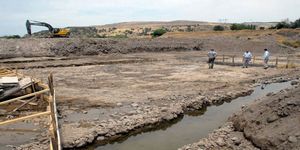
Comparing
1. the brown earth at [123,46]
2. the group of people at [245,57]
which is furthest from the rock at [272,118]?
the brown earth at [123,46]

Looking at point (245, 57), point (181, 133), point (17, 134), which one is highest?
point (245, 57)

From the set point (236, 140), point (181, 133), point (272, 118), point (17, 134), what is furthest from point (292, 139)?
point (17, 134)

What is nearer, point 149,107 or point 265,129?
point 265,129

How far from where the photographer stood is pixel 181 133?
11.2 meters


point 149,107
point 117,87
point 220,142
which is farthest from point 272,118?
point 117,87

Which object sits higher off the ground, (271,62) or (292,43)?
(292,43)

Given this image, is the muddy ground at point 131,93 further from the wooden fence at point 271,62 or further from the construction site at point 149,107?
the wooden fence at point 271,62

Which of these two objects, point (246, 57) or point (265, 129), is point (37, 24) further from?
point (265, 129)

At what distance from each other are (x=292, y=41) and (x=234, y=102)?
33948mm

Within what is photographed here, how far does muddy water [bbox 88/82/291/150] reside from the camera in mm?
10086

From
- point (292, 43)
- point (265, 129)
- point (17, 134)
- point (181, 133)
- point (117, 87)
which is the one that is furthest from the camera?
point (292, 43)

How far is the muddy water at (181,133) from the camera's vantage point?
1009 centimetres

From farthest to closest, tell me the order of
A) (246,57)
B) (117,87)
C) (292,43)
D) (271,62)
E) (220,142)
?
(292,43) → (271,62) → (246,57) → (117,87) → (220,142)

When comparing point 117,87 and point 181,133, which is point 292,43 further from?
point 181,133
